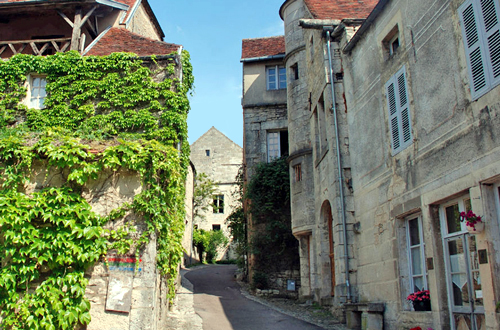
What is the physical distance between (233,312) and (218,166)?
20715 mm

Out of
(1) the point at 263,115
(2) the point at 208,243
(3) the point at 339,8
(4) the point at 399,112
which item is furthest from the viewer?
(2) the point at 208,243

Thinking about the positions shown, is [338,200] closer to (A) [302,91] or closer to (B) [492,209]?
(B) [492,209]

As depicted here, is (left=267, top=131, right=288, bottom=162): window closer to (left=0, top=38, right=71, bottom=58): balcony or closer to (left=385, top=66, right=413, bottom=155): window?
(left=0, top=38, right=71, bottom=58): balcony

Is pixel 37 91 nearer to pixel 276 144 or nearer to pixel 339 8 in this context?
pixel 276 144

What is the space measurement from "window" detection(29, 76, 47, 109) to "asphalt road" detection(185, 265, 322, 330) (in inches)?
257

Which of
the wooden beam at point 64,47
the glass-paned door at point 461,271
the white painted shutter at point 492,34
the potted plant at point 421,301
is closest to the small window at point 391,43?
the white painted shutter at point 492,34

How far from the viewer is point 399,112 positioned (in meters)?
7.38

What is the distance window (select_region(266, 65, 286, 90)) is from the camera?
1725 cm

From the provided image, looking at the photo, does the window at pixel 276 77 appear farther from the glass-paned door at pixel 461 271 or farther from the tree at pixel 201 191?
the glass-paned door at pixel 461 271

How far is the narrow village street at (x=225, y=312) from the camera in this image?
8656mm

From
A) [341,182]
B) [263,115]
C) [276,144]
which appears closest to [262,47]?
[263,115]

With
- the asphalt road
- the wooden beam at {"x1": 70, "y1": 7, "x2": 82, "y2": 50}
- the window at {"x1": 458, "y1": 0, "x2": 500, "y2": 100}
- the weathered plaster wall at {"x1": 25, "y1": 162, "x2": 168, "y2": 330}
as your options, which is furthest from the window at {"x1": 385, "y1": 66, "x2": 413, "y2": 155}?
the wooden beam at {"x1": 70, "y1": 7, "x2": 82, "y2": 50}

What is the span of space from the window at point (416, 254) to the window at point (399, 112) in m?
1.23

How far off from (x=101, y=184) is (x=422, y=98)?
5.37m
